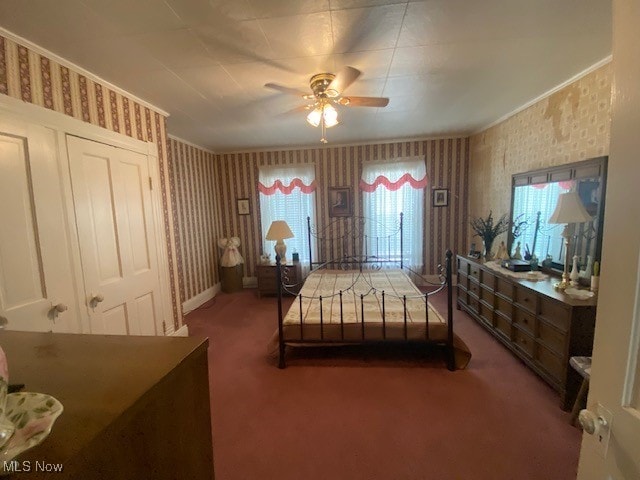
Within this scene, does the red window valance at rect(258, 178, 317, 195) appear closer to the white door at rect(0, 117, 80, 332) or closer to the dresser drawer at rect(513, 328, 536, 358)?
the white door at rect(0, 117, 80, 332)

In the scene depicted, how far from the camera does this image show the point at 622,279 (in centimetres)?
62

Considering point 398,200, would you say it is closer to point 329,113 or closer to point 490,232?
point 490,232

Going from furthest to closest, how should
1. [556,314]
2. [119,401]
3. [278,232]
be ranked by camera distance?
[278,232]
[556,314]
[119,401]

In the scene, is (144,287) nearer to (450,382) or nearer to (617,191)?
(450,382)

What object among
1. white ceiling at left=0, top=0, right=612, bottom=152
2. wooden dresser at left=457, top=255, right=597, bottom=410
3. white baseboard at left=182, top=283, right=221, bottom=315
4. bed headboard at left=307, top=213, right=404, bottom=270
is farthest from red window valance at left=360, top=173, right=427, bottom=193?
white baseboard at left=182, top=283, right=221, bottom=315

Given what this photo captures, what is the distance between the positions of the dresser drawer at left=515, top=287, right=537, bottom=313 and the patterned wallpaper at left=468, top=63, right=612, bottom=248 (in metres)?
1.26

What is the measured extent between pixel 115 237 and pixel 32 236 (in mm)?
626

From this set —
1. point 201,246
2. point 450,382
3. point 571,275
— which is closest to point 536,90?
point 571,275

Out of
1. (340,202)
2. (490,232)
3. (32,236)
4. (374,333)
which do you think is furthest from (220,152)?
(490,232)

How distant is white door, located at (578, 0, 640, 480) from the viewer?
58cm

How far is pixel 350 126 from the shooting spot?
3736mm

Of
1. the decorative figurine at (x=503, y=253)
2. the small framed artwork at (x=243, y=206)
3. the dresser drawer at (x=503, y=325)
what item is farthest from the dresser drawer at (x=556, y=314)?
the small framed artwork at (x=243, y=206)

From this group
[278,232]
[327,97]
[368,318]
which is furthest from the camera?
[278,232]

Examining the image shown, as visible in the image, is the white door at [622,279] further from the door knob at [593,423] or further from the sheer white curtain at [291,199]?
the sheer white curtain at [291,199]
